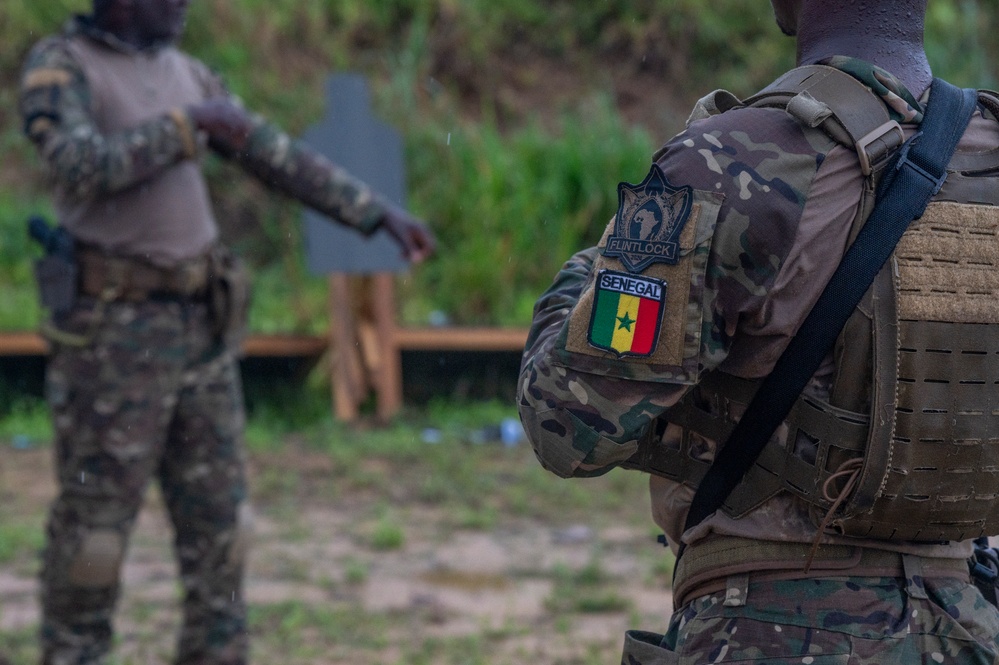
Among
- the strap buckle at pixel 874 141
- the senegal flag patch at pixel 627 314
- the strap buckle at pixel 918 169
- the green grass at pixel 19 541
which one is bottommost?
the green grass at pixel 19 541

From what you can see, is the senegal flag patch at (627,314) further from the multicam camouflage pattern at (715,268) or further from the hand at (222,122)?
the hand at (222,122)

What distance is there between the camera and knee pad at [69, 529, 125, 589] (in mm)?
3246

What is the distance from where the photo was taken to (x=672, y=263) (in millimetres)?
1549

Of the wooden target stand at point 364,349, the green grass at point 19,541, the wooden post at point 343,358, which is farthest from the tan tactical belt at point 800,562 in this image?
the wooden post at point 343,358

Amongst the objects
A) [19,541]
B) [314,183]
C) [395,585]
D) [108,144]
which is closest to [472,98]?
[19,541]

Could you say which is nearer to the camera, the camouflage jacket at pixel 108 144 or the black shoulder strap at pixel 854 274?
the black shoulder strap at pixel 854 274

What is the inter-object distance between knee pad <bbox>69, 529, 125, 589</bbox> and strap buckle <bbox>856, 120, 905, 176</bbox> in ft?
7.96

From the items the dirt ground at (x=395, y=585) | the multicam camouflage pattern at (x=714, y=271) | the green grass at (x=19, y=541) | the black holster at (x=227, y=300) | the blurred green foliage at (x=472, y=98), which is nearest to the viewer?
the multicam camouflage pattern at (x=714, y=271)

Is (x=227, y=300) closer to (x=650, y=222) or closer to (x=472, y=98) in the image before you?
(x=650, y=222)

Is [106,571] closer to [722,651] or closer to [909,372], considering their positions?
[722,651]

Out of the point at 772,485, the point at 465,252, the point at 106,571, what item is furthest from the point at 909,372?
the point at 465,252

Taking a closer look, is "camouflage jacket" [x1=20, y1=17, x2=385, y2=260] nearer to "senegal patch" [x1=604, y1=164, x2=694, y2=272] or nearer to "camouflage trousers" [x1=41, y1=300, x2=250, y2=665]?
"camouflage trousers" [x1=41, y1=300, x2=250, y2=665]

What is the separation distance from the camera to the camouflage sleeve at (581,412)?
5.20ft

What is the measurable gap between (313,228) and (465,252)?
1189 millimetres
